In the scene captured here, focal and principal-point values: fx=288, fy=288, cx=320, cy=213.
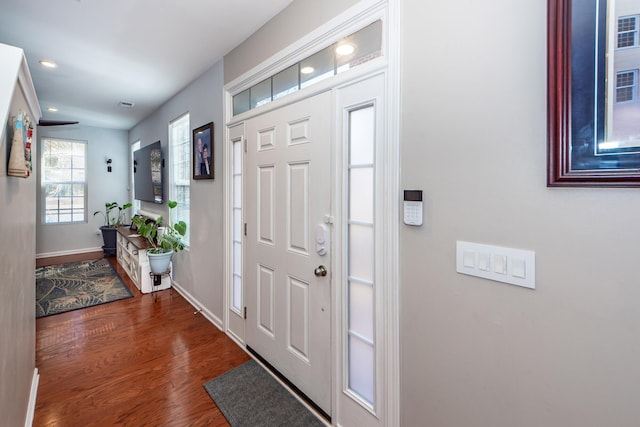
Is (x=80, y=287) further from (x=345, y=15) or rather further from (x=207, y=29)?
(x=345, y=15)

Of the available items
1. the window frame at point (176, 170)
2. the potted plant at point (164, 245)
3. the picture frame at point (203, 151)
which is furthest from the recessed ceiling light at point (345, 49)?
the potted plant at point (164, 245)

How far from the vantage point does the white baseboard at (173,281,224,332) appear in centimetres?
290

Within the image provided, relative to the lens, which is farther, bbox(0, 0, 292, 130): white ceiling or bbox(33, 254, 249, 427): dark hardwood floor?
bbox(0, 0, 292, 130): white ceiling

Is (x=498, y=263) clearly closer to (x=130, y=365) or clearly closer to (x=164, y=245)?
(x=130, y=365)

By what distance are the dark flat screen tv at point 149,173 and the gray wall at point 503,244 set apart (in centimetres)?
406

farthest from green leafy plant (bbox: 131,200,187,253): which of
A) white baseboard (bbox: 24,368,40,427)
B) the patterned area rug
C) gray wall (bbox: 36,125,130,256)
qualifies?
gray wall (bbox: 36,125,130,256)

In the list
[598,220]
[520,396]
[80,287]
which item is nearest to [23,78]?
[598,220]

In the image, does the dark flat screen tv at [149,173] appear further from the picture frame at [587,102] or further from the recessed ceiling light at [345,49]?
the picture frame at [587,102]

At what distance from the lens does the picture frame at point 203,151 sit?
2889mm

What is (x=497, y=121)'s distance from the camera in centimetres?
102

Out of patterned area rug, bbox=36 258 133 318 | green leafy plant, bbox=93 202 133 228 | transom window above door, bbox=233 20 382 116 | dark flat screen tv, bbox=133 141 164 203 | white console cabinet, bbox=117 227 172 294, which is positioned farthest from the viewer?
green leafy plant, bbox=93 202 133 228

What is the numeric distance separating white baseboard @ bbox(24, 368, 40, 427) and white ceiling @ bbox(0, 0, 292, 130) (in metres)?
2.56

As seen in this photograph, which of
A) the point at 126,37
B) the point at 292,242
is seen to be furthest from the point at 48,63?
the point at 292,242

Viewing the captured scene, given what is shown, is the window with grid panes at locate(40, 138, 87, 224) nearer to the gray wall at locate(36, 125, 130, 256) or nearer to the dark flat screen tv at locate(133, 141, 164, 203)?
the gray wall at locate(36, 125, 130, 256)
